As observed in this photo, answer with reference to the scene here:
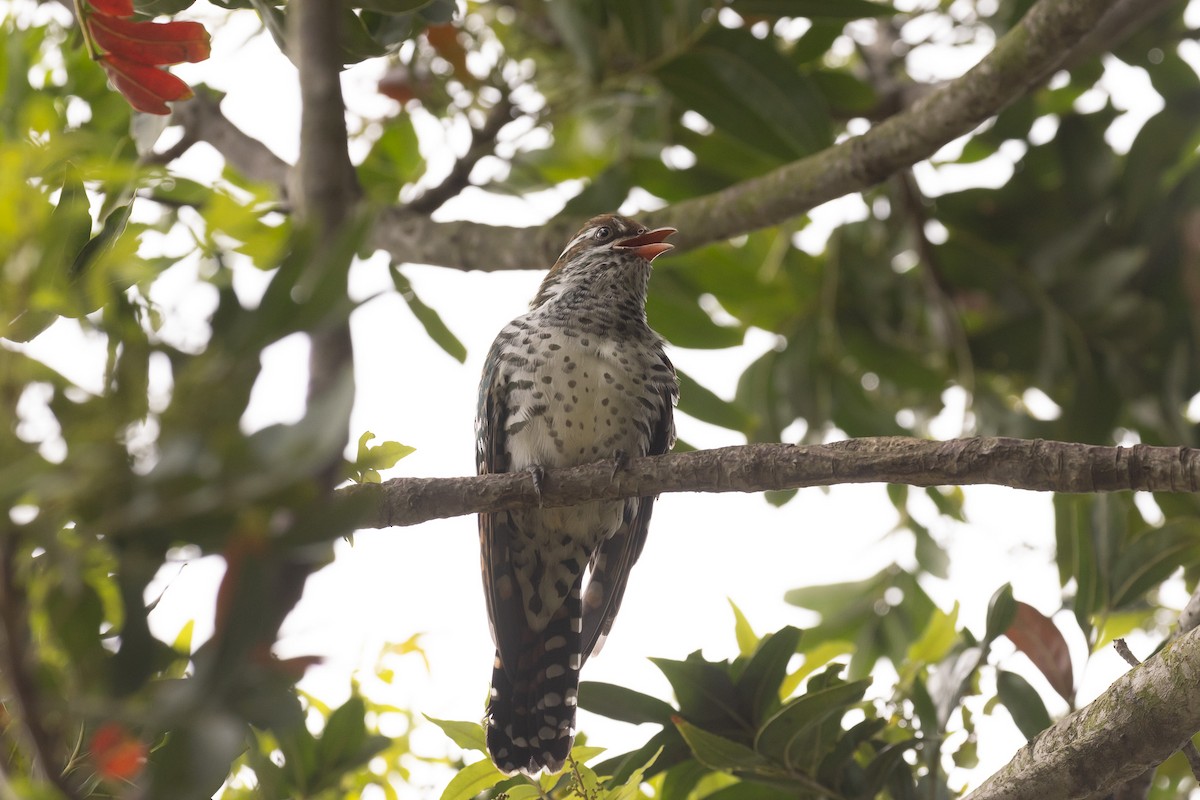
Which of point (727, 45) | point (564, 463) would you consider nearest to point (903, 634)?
point (564, 463)

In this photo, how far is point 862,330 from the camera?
4828 mm

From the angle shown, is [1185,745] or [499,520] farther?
[499,520]

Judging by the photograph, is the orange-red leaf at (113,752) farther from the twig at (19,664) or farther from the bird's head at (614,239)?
→ the bird's head at (614,239)

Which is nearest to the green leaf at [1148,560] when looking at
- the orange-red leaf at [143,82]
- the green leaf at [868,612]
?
the green leaf at [868,612]

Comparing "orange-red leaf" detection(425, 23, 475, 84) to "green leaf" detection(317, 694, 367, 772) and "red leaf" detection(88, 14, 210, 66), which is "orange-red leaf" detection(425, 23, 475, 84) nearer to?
"red leaf" detection(88, 14, 210, 66)

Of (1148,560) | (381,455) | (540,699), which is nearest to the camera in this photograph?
(381,455)

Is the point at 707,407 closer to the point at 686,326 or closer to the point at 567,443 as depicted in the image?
the point at 686,326

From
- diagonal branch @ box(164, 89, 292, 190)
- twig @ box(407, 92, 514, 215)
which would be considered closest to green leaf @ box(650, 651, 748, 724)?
twig @ box(407, 92, 514, 215)

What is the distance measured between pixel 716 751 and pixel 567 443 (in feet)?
4.71

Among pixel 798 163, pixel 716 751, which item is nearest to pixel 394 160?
pixel 798 163

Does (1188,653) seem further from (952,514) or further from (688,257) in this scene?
(688,257)

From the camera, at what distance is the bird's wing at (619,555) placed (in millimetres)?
4023

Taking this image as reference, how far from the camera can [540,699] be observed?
3.73 m

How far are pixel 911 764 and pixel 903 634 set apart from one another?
1.54m
